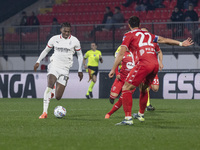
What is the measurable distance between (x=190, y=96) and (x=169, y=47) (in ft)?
10.5

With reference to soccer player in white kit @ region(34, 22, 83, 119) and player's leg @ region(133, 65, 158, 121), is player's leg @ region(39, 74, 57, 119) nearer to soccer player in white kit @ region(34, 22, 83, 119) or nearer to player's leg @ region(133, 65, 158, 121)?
soccer player in white kit @ region(34, 22, 83, 119)

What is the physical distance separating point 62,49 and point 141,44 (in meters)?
3.30

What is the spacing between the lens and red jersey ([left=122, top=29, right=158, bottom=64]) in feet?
31.0

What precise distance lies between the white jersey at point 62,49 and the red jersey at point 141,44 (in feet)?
10.1

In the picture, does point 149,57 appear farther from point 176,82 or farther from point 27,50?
point 27,50

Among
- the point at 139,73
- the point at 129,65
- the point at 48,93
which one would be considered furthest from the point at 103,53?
the point at 139,73

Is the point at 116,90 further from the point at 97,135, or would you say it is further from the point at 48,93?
the point at 97,135

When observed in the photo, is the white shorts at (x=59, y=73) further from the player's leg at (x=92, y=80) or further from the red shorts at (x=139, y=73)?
the player's leg at (x=92, y=80)

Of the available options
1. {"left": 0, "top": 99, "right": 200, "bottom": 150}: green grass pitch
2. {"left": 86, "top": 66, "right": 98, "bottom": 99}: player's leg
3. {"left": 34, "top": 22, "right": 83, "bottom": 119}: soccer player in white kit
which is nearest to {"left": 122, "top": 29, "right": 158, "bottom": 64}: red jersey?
{"left": 0, "top": 99, "right": 200, "bottom": 150}: green grass pitch

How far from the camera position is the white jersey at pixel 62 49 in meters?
12.3

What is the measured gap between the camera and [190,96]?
20297 mm

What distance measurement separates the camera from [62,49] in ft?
40.5

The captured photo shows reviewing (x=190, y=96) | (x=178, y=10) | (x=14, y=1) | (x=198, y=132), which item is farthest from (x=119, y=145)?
(x=14, y=1)

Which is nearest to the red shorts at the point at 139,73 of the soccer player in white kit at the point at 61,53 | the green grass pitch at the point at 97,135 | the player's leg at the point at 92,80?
the green grass pitch at the point at 97,135
